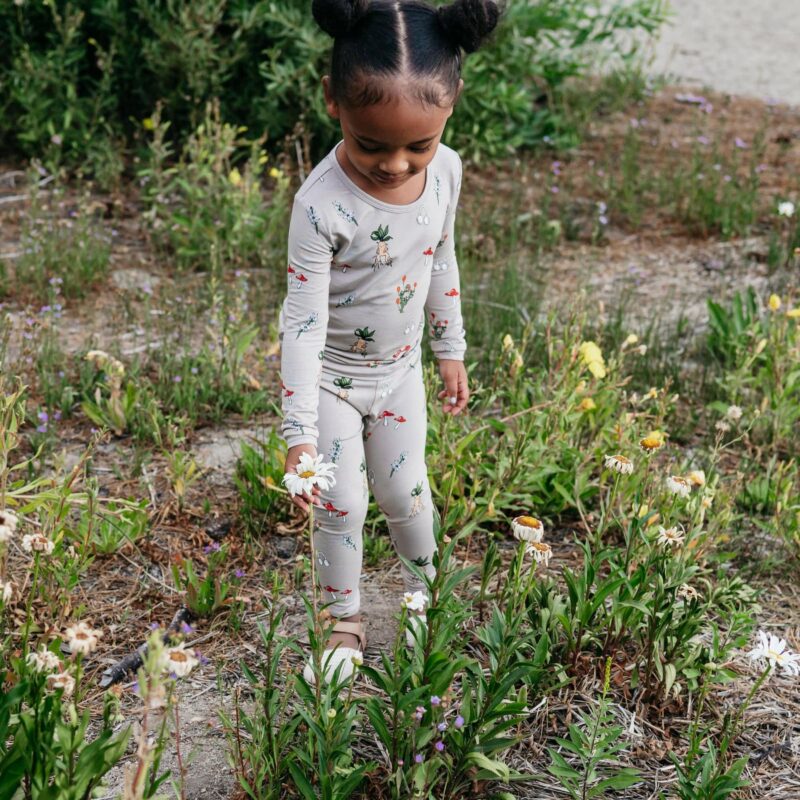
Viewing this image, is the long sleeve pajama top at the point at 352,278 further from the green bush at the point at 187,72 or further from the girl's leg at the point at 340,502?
the green bush at the point at 187,72

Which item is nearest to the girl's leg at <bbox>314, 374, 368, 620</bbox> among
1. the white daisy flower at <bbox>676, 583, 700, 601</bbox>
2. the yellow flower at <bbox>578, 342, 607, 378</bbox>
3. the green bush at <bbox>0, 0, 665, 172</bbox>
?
the white daisy flower at <bbox>676, 583, 700, 601</bbox>

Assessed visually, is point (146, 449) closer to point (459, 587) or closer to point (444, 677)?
point (459, 587)

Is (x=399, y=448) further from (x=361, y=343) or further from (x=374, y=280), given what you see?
(x=374, y=280)

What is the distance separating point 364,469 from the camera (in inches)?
103

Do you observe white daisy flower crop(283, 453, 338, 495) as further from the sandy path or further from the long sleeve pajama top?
the sandy path

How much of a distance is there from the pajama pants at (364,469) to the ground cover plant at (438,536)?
0.16 meters

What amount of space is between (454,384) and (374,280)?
506 millimetres

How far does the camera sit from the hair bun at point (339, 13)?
218cm

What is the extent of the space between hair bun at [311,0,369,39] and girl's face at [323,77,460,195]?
0.15 metres

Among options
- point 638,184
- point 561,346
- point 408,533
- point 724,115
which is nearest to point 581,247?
point 638,184

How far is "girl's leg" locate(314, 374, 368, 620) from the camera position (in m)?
2.49

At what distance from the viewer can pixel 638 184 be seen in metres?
6.29

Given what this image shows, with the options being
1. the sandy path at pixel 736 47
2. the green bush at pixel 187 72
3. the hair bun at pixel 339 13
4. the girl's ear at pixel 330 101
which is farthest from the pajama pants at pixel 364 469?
the sandy path at pixel 736 47

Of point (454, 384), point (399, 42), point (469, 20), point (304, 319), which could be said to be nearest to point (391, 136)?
point (399, 42)
